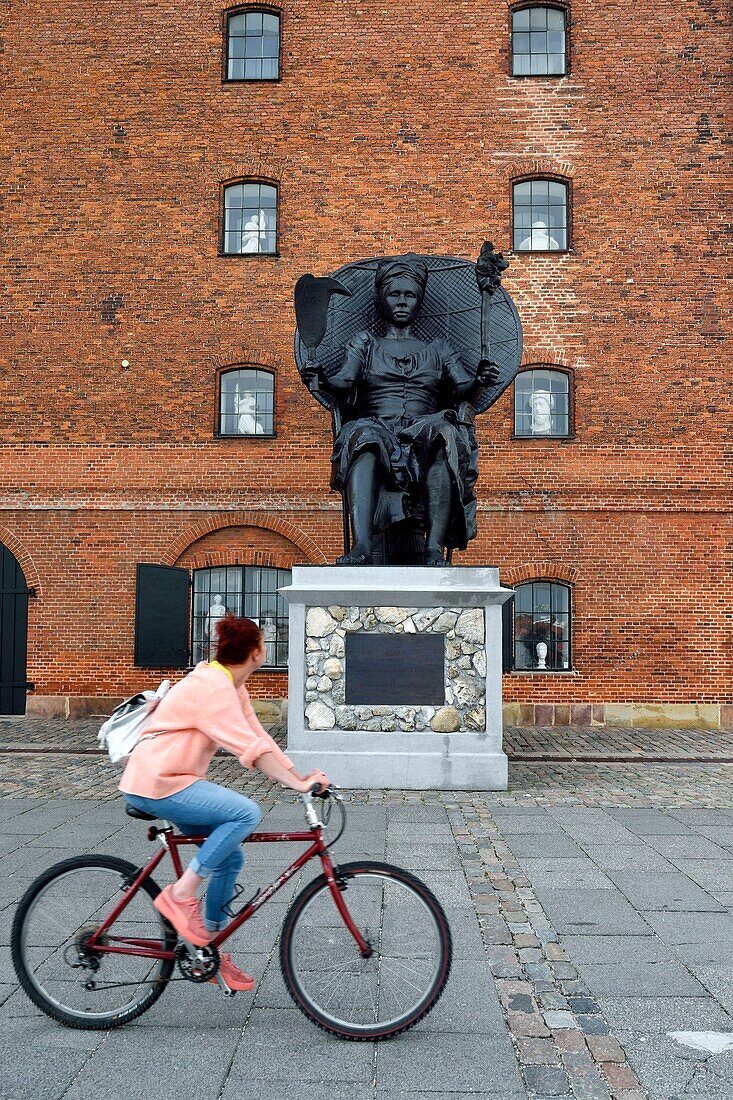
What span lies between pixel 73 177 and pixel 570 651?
10.8m

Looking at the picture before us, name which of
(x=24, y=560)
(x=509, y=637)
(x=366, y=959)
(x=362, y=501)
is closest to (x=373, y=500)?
(x=362, y=501)

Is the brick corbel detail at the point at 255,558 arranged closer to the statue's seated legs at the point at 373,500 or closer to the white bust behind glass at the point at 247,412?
the white bust behind glass at the point at 247,412

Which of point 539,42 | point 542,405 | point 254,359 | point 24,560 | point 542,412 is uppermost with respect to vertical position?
point 539,42

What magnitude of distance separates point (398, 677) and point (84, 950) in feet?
16.7

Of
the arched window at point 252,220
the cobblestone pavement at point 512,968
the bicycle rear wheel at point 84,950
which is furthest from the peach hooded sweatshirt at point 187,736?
the arched window at point 252,220

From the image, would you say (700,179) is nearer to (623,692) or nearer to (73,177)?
(623,692)

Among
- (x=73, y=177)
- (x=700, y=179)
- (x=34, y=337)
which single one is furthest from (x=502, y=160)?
(x=34, y=337)

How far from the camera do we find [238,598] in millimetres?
14875

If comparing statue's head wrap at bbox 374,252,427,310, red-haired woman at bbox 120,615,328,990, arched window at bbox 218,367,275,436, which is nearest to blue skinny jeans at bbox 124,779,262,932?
red-haired woman at bbox 120,615,328,990

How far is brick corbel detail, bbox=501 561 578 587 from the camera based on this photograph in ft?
47.7

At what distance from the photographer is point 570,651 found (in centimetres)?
1459

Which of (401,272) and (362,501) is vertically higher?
(401,272)

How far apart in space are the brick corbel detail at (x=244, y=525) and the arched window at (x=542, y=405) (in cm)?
368

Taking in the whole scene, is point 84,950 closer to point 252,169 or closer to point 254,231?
point 254,231
